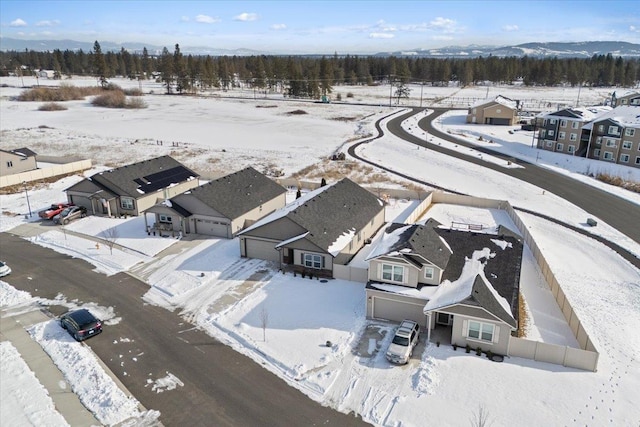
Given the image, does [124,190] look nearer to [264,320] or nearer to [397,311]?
[264,320]

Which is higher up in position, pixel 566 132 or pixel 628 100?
pixel 628 100

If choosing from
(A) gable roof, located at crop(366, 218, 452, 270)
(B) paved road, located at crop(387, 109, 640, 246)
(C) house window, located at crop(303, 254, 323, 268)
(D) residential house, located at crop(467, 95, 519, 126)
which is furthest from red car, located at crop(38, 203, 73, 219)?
(D) residential house, located at crop(467, 95, 519, 126)

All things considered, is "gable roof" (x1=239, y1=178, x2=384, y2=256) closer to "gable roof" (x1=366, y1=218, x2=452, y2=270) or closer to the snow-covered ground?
the snow-covered ground

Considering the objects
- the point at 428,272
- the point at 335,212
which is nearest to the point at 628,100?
the point at 335,212

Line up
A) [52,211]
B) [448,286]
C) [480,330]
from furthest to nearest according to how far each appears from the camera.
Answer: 1. [52,211]
2. [448,286]
3. [480,330]

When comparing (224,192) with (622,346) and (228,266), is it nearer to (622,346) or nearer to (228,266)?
(228,266)

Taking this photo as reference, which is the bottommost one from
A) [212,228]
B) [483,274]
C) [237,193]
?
[212,228]

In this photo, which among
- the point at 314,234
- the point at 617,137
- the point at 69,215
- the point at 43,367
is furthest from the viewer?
the point at 617,137

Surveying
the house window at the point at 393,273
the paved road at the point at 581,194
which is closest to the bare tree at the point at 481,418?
the house window at the point at 393,273
